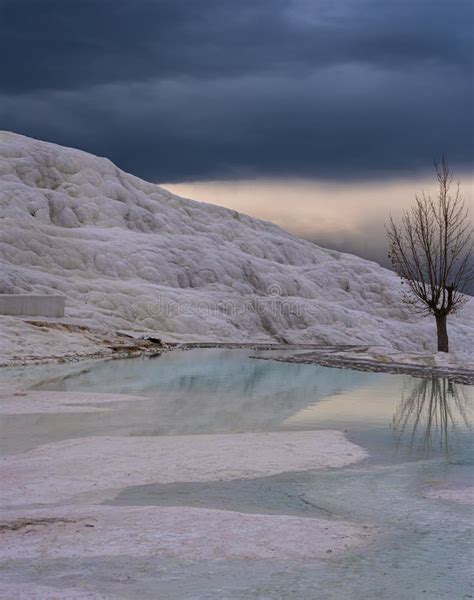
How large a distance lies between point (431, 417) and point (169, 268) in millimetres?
56077

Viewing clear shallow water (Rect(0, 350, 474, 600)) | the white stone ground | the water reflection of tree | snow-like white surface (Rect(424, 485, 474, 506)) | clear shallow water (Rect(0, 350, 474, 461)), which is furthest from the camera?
clear shallow water (Rect(0, 350, 474, 461))

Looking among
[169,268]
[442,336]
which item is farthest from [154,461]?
[169,268]

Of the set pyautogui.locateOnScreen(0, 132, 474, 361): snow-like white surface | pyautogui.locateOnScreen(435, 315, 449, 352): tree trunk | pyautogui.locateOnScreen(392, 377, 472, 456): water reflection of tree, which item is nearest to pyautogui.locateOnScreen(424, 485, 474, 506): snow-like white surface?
pyautogui.locateOnScreen(392, 377, 472, 456): water reflection of tree

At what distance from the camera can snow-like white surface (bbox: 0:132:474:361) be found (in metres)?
57.7

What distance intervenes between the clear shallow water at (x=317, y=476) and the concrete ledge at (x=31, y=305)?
14.1 metres

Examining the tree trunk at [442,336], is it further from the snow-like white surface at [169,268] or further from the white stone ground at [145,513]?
the white stone ground at [145,513]

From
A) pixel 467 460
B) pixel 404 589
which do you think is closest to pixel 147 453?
pixel 467 460

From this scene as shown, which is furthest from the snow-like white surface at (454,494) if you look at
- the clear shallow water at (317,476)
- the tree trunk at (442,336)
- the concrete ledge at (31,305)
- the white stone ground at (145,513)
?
the concrete ledge at (31,305)

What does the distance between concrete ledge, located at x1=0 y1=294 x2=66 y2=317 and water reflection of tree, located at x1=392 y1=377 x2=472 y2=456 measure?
2297 centimetres

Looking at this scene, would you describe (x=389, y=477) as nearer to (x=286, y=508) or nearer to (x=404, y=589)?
(x=286, y=508)

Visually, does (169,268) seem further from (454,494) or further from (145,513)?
(145,513)

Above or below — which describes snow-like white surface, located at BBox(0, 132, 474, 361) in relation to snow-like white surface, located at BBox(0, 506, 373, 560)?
above

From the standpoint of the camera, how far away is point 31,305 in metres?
43.9

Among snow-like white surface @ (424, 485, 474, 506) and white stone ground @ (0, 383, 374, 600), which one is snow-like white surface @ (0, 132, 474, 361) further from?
snow-like white surface @ (424, 485, 474, 506)
